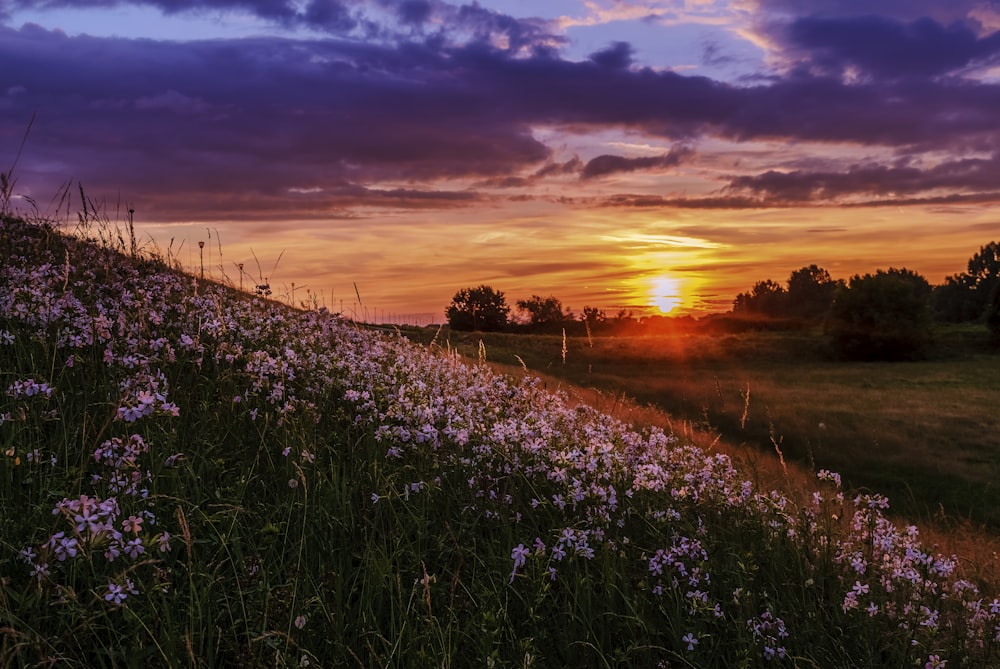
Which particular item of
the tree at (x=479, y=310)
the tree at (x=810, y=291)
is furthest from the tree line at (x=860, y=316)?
the tree at (x=810, y=291)

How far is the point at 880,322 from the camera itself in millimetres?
66000

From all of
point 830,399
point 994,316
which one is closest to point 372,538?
point 830,399

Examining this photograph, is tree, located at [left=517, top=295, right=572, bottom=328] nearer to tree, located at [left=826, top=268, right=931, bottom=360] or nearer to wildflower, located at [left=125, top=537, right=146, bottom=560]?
tree, located at [left=826, top=268, right=931, bottom=360]

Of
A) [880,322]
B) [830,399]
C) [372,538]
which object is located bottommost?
[830,399]

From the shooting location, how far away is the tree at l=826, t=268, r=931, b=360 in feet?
217

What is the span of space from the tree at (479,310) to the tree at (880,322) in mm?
37538

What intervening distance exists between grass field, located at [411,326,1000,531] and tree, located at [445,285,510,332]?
95.1ft

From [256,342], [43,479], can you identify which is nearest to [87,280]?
[256,342]

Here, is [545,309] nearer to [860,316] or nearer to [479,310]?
[479,310]

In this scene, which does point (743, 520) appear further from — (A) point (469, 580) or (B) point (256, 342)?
(B) point (256, 342)

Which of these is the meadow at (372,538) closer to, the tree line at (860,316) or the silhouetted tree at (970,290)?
the tree line at (860,316)

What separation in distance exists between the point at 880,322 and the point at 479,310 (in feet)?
151

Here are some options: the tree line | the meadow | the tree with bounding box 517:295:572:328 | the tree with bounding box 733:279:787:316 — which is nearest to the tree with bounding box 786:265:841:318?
the tree with bounding box 733:279:787:316

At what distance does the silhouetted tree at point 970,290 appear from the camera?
116 metres
